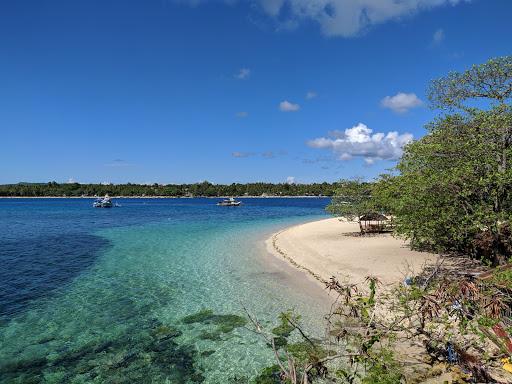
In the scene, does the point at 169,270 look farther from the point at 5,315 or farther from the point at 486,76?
the point at 486,76

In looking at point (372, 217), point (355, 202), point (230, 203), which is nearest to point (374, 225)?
point (372, 217)

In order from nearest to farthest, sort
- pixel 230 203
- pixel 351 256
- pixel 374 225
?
pixel 351 256
pixel 374 225
pixel 230 203

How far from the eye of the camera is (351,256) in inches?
951

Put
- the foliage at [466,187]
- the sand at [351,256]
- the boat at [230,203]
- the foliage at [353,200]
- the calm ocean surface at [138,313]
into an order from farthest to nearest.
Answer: the boat at [230,203] < the foliage at [353,200] < the sand at [351,256] < the foliage at [466,187] < the calm ocean surface at [138,313]

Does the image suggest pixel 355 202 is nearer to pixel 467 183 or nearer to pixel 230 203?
pixel 467 183

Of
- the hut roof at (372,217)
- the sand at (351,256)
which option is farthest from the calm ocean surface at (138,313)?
the hut roof at (372,217)

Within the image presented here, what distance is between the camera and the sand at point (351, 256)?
1909cm

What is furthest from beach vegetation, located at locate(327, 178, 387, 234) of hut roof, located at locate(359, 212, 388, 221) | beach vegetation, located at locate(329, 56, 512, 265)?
beach vegetation, located at locate(329, 56, 512, 265)

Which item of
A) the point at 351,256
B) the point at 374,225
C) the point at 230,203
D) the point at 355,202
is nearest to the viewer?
the point at 351,256

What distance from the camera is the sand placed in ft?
62.6

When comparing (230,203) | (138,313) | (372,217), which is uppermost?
(372,217)

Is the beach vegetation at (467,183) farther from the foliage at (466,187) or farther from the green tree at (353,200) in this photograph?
the green tree at (353,200)

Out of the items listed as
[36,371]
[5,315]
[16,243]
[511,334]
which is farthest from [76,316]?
[16,243]

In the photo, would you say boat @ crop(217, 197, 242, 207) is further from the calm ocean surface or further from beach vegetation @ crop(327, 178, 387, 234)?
the calm ocean surface
